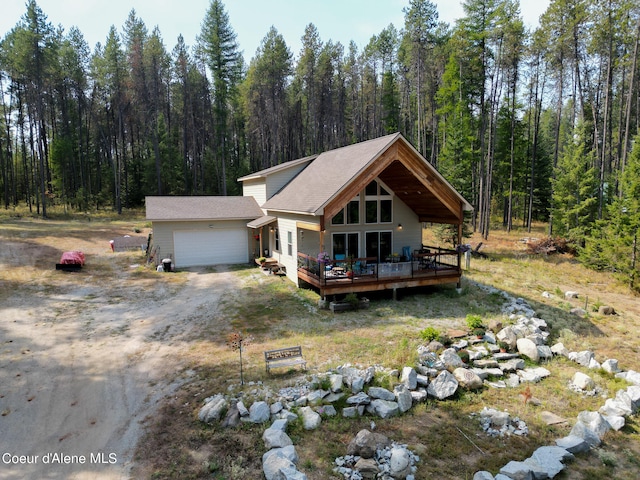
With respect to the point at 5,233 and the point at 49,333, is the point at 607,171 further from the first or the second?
the point at 5,233

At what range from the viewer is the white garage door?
780 inches

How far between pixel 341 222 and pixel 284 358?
796cm

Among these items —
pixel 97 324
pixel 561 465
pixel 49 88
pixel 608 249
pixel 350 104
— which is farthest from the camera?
pixel 350 104

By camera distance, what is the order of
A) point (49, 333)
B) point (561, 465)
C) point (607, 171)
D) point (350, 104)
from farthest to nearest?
point (350, 104)
point (607, 171)
point (49, 333)
point (561, 465)

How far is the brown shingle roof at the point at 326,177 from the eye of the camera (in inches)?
511

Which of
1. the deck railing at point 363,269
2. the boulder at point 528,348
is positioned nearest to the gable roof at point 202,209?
the deck railing at point 363,269

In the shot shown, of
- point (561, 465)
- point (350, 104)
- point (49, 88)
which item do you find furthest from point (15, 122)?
point (561, 465)

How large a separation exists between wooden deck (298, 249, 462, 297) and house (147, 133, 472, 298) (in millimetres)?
37

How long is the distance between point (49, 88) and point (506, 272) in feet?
143

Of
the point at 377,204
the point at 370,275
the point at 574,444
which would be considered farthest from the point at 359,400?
the point at 377,204

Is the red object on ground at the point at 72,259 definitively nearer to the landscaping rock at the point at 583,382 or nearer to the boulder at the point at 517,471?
the boulder at the point at 517,471

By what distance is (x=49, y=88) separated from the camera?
36438 millimetres

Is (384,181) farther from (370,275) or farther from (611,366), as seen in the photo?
(611,366)

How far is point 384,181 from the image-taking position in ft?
51.5
